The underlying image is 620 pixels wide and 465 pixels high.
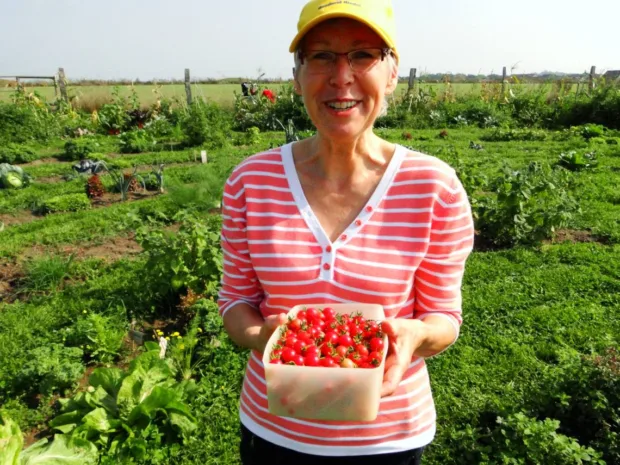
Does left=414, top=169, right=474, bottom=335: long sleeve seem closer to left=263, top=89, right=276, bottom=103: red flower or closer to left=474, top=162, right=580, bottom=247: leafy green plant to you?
left=474, top=162, right=580, bottom=247: leafy green plant

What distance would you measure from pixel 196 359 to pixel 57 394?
0.92m

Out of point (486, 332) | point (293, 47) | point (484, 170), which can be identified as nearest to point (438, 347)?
point (293, 47)

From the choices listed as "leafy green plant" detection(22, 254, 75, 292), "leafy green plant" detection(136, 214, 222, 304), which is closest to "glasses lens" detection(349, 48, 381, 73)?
"leafy green plant" detection(136, 214, 222, 304)

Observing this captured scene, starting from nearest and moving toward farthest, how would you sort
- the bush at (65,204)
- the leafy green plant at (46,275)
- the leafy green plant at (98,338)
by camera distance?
the leafy green plant at (98,338) → the leafy green plant at (46,275) → the bush at (65,204)

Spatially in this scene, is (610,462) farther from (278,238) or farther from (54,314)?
(54,314)

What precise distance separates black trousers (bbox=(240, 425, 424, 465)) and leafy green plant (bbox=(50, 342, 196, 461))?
1.58 m

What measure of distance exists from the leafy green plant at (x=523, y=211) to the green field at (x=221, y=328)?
0.18 metres

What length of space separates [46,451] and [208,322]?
Result: 4.51 ft

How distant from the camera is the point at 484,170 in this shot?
8352 millimetres

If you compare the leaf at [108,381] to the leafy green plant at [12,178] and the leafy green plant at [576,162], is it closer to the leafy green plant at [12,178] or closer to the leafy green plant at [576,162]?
the leafy green plant at [12,178]

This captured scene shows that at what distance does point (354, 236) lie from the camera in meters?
1.34

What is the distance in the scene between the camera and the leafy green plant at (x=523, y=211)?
5.37 m

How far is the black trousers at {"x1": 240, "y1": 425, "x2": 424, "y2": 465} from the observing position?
1.34 m

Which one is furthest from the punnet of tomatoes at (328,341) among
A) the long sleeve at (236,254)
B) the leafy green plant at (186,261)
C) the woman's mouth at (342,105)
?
the leafy green plant at (186,261)
